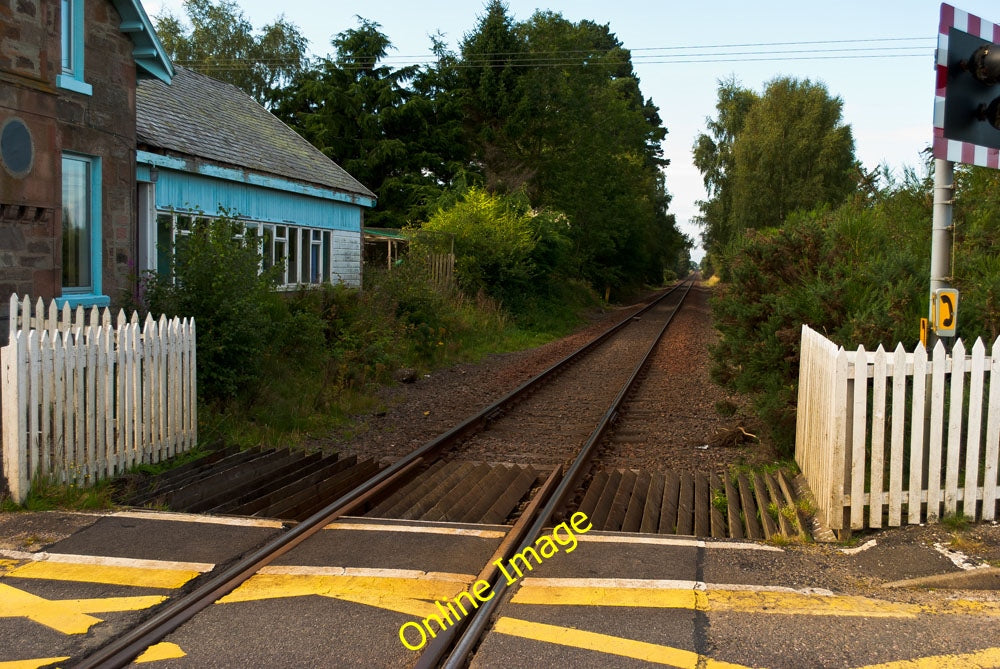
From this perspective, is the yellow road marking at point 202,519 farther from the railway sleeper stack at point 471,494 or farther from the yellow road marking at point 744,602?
the yellow road marking at point 744,602

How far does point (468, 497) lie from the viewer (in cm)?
714

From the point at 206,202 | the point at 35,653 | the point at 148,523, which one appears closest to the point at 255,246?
the point at 206,202

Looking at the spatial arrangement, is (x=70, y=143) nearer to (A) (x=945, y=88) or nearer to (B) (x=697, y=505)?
(B) (x=697, y=505)

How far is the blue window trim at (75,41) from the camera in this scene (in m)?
10.3

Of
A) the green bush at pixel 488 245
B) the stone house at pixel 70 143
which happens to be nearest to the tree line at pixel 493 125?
the green bush at pixel 488 245

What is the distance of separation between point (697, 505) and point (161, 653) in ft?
14.8

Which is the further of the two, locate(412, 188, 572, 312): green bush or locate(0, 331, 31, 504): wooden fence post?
locate(412, 188, 572, 312): green bush

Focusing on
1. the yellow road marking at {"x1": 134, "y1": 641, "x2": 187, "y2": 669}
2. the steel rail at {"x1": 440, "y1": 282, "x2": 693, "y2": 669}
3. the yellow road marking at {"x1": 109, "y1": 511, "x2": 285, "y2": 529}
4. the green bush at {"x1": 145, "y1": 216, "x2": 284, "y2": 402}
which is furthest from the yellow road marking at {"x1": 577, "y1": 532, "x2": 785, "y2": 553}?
the green bush at {"x1": 145, "y1": 216, "x2": 284, "y2": 402}

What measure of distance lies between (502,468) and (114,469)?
3555 millimetres

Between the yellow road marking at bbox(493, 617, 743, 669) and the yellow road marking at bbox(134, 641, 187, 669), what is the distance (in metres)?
1.49

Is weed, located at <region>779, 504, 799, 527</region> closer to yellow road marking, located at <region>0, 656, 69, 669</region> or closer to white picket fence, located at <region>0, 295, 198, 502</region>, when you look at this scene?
yellow road marking, located at <region>0, 656, 69, 669</region>

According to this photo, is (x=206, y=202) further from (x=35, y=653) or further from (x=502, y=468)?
(x=35, y=653)

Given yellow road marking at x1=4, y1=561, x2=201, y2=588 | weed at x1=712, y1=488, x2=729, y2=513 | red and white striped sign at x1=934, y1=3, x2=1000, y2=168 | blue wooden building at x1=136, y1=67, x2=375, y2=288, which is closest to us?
yellow road marking at x1=4, y1=561, x2=201, y2=588

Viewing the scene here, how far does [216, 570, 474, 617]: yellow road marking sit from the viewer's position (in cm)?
446
